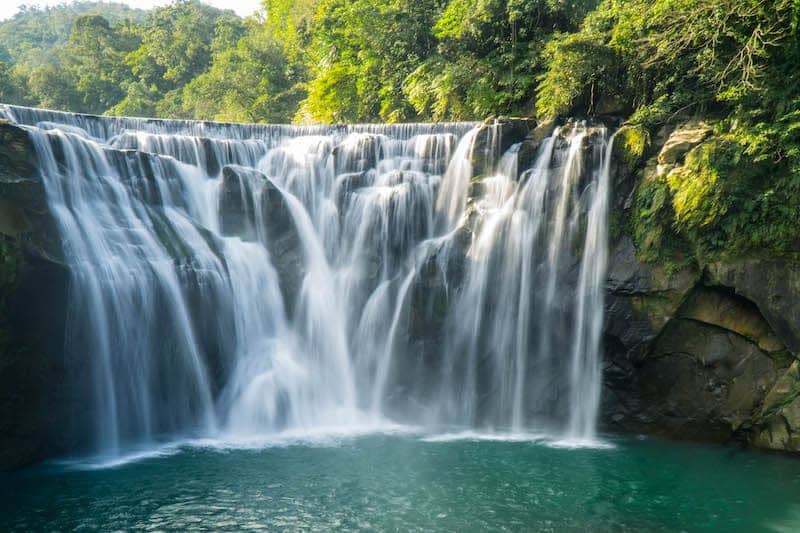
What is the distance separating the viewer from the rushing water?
850 cm

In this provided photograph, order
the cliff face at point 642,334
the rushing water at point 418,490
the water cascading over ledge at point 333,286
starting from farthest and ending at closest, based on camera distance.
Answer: the water cascading over ledge at point 333,286 → the cliff face at point 642,334 → the rushing water at point 418,490

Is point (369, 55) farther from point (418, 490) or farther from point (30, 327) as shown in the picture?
point (418, 490)

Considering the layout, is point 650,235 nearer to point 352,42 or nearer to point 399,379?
point 399,379

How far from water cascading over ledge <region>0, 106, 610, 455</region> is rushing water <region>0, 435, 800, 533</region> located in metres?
1.48

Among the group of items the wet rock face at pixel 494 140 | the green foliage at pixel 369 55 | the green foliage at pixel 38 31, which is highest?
the green foliage at pixel 38 31

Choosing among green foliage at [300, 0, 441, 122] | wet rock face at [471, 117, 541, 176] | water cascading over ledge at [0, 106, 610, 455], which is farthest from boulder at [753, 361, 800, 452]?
green foliage at [300, 0, 441, 122]

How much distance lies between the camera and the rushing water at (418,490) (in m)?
8.50

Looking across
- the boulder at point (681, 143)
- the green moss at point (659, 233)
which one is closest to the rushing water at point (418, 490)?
the green moss at point (659, 233)

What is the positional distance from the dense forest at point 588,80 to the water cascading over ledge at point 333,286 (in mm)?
2010

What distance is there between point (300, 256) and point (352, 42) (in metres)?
13.4

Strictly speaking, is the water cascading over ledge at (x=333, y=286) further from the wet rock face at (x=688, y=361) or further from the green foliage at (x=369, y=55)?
the green foliage at (x=369, y=55)

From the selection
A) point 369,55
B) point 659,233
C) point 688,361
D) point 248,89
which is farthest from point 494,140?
point 248,89

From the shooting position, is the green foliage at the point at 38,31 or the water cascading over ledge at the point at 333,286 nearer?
the water cascading over ledge at the point at 333,286

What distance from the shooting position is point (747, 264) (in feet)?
36.7
